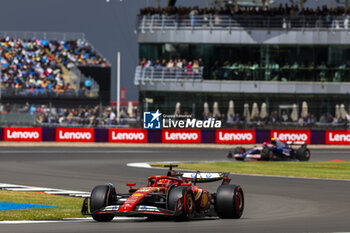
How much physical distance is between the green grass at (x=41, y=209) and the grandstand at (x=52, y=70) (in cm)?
4293

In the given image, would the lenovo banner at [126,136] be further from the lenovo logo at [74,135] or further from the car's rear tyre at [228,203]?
the car's rear tyre at [228,203]

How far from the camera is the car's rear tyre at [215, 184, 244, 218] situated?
13.4 m

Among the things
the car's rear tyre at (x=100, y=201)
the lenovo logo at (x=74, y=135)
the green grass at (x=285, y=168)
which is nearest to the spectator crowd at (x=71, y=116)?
the lenovo logo at (x=74, y=135)

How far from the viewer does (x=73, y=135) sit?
4631 cm

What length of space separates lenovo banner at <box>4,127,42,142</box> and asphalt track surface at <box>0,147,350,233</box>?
9.05 ft

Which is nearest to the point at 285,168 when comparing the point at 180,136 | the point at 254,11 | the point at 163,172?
the point at 163,172

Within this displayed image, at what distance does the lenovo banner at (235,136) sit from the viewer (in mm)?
45688

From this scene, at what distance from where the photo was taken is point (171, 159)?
1417 inches

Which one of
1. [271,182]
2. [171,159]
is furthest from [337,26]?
[271,182]

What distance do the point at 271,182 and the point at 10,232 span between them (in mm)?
13712

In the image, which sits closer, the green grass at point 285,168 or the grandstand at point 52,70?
the green grass at point 285,168

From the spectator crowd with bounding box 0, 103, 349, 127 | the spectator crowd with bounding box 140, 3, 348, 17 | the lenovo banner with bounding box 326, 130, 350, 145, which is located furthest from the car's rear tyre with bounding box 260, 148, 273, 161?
the spectator crowd with bounding box 140, 3, 348, 17

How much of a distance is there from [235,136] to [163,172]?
18839mm

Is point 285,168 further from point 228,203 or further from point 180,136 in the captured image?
point 180,136
